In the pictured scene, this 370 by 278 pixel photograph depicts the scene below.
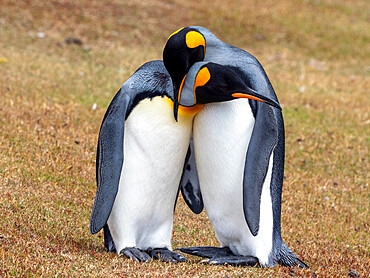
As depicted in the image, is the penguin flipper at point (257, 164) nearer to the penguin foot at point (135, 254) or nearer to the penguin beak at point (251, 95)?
the penguin beak at point (251, 95)

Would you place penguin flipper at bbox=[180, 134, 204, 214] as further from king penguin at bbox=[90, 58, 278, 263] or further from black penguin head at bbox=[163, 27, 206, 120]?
black penguin head at bbox=[163, 27, 206, 120]

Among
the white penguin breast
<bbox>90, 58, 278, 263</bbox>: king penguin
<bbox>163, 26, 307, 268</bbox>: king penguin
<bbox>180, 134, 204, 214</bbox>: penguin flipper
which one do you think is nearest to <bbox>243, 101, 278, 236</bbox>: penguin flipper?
<bbox>163, 26, 307, 268</bbox>: king penguin

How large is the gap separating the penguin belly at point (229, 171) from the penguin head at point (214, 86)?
183mm

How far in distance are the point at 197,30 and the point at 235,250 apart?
1601 millimetres

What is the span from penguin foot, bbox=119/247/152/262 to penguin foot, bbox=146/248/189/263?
0.33 ft

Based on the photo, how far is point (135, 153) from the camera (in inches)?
165

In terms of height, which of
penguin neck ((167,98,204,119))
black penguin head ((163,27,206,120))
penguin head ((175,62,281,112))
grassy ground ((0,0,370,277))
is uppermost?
black penguin head ((163,27,206,120))

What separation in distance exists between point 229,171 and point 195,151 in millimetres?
306

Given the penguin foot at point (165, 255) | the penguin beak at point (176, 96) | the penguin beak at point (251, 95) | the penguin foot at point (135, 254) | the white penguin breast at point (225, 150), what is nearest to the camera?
the penguin beak at point (251, 95)

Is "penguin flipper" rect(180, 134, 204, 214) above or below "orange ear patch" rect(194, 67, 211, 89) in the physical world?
below

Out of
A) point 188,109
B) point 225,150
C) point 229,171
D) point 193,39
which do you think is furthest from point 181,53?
point 229,171

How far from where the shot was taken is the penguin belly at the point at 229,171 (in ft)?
13.3

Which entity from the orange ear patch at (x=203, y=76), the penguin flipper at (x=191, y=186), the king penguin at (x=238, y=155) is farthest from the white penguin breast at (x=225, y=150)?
the penguin flipper at (x=191, y=186)

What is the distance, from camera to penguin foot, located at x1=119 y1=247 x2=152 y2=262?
4.16 m
